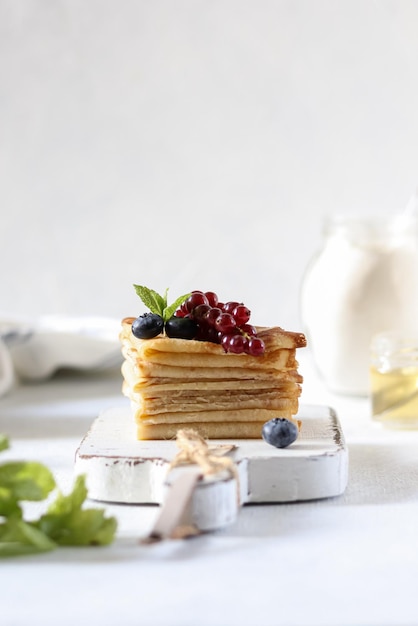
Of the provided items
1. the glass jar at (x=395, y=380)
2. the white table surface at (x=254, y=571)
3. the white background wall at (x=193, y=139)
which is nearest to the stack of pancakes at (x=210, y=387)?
the white table surface at (x=254, y=571)

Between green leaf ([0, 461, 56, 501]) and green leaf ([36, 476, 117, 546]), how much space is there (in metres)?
0.02

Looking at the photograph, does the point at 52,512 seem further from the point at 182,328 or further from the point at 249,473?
the point at 182,328

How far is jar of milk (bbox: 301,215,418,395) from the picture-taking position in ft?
6.10

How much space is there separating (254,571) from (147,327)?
454mm

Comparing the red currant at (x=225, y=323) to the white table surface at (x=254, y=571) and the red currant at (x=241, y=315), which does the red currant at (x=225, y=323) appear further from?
the white table surface at (x=254, y=571)

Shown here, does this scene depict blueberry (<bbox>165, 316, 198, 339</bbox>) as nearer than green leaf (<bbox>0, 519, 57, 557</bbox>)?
No

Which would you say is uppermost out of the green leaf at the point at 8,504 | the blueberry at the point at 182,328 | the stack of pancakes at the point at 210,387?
the blueberry at the point at 182,328

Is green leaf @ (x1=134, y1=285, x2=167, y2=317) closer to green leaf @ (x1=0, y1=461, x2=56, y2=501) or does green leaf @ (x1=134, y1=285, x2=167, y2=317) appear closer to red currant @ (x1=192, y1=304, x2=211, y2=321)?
red currant @ (x1=192, y1=304, x2=211, y2=321)

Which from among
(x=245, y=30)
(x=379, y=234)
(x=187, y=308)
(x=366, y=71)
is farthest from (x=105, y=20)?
(x=187, y=308)

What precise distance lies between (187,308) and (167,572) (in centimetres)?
50

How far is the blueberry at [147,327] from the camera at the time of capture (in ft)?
4.26

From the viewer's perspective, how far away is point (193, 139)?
292 centimetres

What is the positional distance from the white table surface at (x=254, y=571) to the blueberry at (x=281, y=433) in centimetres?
8

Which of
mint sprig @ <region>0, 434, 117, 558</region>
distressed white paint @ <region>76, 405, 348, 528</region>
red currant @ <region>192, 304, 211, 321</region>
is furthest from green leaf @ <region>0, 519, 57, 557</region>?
red currant @ <region>192, 304, 211, 321</region>
